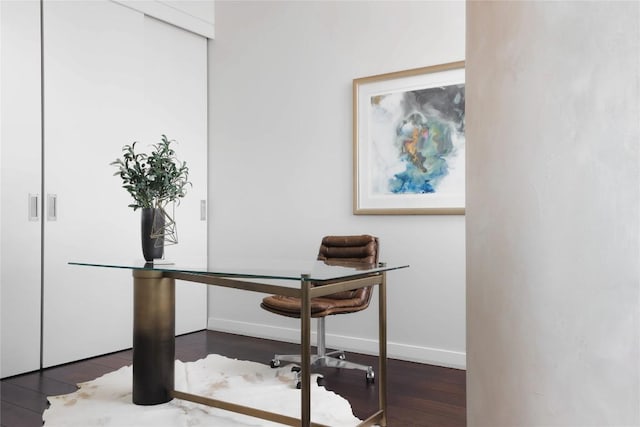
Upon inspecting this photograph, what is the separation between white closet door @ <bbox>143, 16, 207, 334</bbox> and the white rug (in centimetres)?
143

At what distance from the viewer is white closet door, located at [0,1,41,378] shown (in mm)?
3582

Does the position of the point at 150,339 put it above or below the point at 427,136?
below

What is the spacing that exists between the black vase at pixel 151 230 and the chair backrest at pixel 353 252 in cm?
123

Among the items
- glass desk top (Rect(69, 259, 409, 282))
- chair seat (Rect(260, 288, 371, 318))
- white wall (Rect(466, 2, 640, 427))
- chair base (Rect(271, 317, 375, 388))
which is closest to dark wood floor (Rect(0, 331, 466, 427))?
chair base (Rect(271, 317, 375, 388))

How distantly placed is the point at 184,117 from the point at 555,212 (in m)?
4.80

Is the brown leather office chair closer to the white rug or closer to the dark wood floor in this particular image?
the dark wood floor

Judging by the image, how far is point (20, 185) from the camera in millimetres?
3664

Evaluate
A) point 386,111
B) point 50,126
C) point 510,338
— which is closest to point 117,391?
point 50,126

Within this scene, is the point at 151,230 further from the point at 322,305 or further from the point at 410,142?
the point at 410,142

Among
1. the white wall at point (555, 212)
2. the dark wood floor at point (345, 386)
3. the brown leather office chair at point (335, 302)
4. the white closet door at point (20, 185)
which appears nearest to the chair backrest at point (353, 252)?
the brown leather office chair at point (335, 302)

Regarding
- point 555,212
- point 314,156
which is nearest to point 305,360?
point 555,212

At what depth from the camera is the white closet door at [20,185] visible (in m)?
3.58

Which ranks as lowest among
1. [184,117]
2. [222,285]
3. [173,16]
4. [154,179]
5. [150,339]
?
[150,339]

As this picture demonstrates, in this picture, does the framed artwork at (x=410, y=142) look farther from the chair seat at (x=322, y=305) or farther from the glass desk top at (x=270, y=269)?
the glass desk top at (x=270, y=269)
